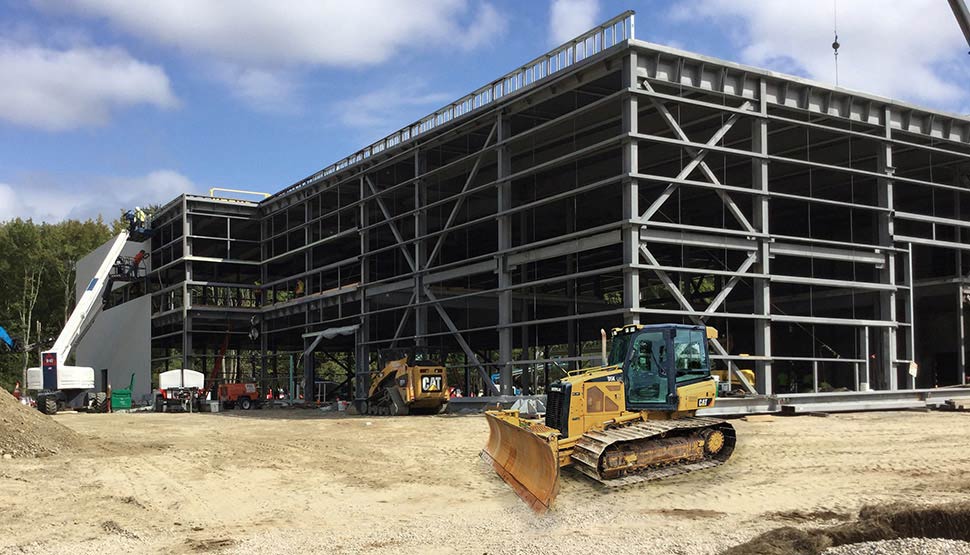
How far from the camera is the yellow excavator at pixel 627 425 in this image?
1329 cm

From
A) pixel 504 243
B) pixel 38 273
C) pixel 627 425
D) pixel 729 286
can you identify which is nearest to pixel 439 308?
pixel 504 243

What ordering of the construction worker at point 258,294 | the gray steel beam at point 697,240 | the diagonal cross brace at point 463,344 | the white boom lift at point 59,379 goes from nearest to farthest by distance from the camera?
the gray steel beam at point 697,240 → the diagonal cross brace at point 463,344 → the white boom lift at point 59,379 → the construction worker at point 258,294

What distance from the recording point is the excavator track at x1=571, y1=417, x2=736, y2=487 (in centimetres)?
1327

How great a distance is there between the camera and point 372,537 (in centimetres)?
1074

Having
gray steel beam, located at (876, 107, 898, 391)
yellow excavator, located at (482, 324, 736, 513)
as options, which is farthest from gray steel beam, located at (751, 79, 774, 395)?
yellow excavator, located at (482, 324, 736, 513)

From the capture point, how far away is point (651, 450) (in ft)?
44.9

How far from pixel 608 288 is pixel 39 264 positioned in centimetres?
5191

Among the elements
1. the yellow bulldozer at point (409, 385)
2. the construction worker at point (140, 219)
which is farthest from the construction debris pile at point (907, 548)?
the construction worker at point (140, 219)

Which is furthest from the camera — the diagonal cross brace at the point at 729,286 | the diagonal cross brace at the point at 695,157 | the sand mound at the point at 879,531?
the diagonal cross brace at the point at 695,157

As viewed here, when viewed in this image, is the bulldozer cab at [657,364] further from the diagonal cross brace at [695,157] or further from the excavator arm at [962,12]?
the diagonal cross brace at [695,157]

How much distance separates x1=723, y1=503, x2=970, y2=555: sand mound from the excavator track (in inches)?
162

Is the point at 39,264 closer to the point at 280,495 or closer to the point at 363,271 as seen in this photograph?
the point at 363,271

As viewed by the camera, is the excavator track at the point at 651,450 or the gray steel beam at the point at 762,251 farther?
the gray steel beam at the point at 762,251

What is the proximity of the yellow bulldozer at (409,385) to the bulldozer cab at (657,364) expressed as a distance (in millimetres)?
18780
